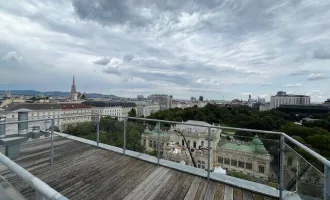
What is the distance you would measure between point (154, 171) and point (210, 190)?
1241 millimetres

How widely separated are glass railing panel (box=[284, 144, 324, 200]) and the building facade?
1.20 ft

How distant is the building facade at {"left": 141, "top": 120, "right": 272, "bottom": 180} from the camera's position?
3.19m

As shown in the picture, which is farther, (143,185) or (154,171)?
(154,171)

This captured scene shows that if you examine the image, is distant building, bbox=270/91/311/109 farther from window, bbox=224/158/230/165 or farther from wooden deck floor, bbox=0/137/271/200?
wooden deck floor, bbox=0/137/271/200

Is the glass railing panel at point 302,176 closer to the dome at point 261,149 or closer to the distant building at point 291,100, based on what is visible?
the dome at point 261,149

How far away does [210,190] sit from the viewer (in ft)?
10.0

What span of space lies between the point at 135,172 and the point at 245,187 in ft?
6.87

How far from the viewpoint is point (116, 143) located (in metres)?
5.19

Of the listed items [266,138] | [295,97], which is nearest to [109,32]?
[266,138]

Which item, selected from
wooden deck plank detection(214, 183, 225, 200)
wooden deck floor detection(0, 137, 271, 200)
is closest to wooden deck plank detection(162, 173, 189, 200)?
wooden deck floor detection(0, 137, 271, 200)

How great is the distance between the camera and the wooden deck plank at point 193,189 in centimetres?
284

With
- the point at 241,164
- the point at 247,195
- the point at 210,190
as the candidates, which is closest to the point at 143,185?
the point at 210,190

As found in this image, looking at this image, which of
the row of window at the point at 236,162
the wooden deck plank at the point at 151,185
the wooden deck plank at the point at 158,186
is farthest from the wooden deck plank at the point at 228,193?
the wooden deck plank at the point at 151,185

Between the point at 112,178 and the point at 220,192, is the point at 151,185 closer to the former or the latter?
the point at 112,178
